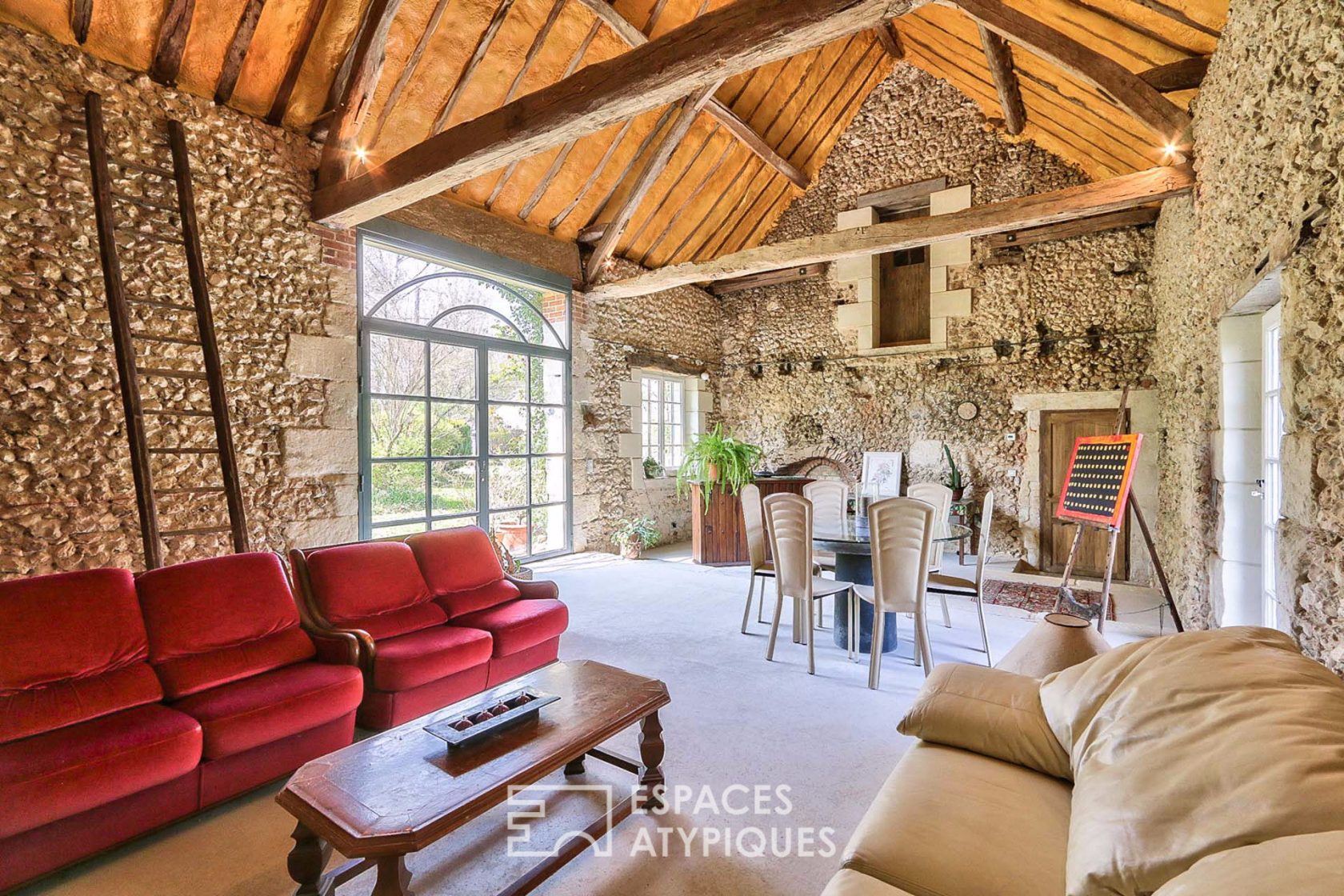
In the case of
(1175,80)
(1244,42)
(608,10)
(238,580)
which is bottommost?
(238,580)

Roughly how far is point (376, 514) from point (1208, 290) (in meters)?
5.94

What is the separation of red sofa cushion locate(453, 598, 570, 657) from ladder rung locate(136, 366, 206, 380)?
2.18 metres

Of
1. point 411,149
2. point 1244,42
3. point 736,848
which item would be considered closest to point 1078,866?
point 736,848

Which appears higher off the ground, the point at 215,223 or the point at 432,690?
the point at 215,223

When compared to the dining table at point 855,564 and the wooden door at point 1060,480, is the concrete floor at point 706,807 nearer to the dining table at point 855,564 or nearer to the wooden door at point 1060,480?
the dining table at point 855,564

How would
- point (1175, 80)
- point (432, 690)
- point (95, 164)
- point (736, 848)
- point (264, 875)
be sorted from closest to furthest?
point (264, 875), point (736, 848), point (432, 690), point (95, 164), point (1175, 80)

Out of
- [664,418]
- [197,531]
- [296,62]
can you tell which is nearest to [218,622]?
[197,531]

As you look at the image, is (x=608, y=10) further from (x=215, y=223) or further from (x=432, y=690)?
(x=432, y=690)

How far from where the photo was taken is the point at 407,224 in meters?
5.10

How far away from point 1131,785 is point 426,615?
298 cm

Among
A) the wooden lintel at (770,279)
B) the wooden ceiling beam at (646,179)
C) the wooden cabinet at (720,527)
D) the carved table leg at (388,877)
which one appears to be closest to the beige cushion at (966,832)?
the carved table leg at (388,877)

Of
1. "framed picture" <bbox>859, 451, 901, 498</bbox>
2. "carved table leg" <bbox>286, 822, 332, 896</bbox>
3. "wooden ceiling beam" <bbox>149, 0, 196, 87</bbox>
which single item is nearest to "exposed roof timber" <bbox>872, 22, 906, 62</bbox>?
"framed picture" <bbox>859, 451, 901, 498</bbox>

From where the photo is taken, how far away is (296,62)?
4.07 metres

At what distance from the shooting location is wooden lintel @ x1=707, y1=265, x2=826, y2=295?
26.8ft
